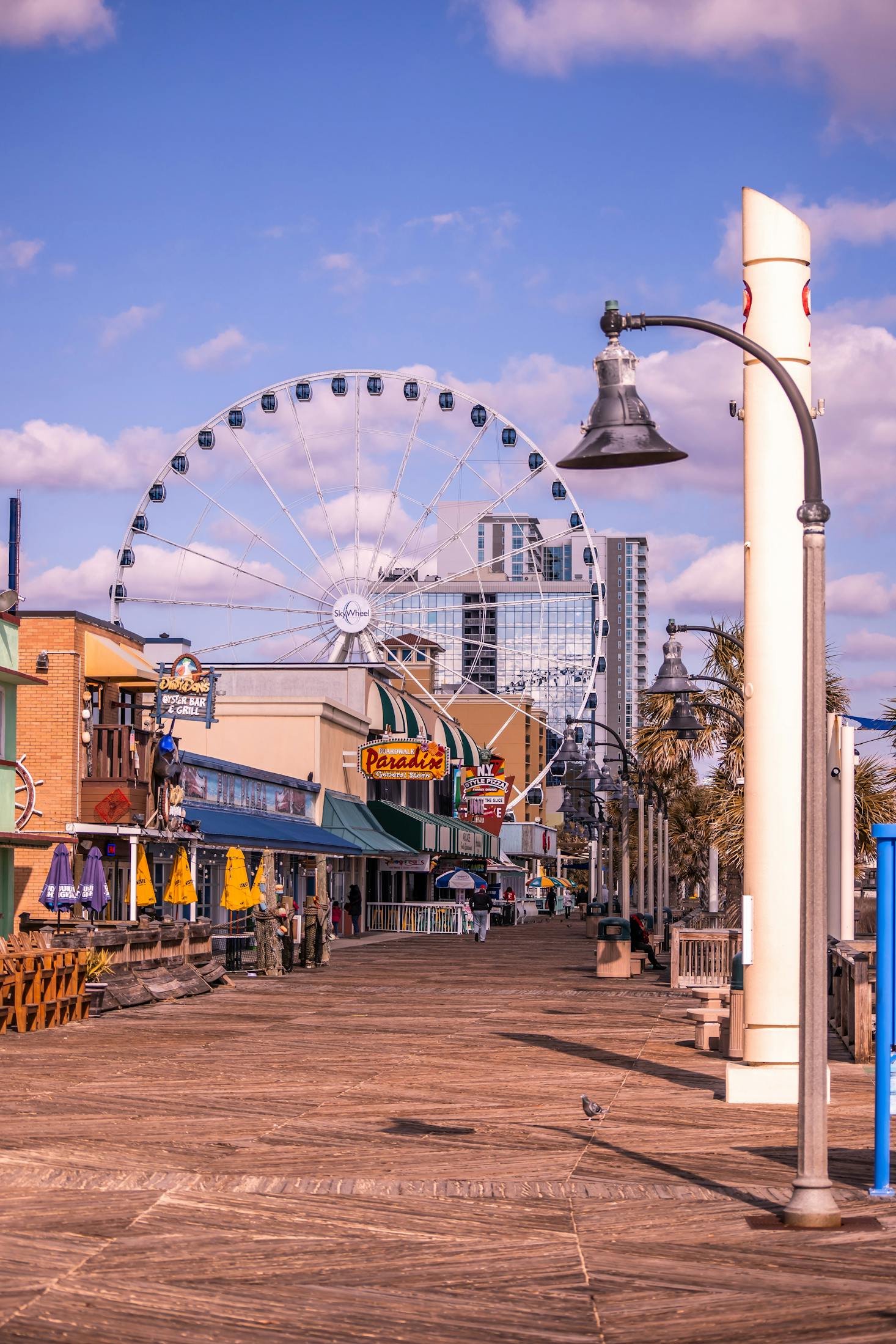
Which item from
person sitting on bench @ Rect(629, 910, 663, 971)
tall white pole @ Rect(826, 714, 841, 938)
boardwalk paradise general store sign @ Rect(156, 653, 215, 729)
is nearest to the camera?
tall white pole @ Rect(826, 714, 841, 938)

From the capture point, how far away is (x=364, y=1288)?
814 cm

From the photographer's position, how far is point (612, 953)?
3434cm

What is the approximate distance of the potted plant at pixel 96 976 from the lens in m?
23.3

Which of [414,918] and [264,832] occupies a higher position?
[264,832]

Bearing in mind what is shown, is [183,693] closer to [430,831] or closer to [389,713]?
[430,831]

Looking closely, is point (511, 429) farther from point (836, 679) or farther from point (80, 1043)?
point (80, 1043)

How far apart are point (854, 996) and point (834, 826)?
6.51ft

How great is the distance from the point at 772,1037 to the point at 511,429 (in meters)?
50.8

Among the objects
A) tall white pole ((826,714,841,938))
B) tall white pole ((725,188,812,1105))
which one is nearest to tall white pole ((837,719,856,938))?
tall white pole ((826,714,841,938))

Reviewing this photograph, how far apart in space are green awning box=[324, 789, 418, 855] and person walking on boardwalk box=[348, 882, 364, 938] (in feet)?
5.40

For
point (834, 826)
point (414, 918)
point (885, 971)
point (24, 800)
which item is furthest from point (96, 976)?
point (414, 918)

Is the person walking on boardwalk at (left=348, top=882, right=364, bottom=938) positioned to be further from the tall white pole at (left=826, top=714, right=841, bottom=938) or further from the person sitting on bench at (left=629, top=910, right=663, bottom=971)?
the tall white pole at (left=826, top=714, right=841, bottom=938)

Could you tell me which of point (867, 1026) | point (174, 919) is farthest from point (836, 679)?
point (867, 1026)

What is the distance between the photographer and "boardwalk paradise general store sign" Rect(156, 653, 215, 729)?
3441 cm
